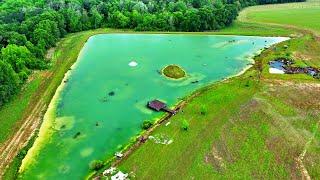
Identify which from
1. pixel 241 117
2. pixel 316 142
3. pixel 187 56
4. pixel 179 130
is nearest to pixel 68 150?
pixel 179 130

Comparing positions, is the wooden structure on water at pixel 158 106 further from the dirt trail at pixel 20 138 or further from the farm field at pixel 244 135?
the dirt trail at pixel 20 138

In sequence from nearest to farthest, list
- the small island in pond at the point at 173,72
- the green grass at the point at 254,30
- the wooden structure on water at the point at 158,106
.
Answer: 1. the wooden structure on water at the point at 158,106
2. the small island in pond at the point at 173,72
3. the green grass at the point at 254,30

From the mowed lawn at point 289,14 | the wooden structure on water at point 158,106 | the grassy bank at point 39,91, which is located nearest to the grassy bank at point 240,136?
the wooden structure on water at point 158,106

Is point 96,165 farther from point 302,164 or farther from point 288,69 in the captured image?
point 288,69

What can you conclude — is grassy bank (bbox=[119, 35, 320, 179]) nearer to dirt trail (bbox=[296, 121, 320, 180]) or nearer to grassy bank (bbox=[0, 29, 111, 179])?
dirt trail (bbox=[296, 121, 320, 180])

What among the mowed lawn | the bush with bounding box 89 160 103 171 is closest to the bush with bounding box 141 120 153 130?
the bush with bounding box 89 160 103 171

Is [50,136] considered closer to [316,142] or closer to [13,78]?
[13,78]
